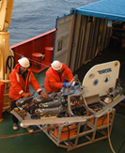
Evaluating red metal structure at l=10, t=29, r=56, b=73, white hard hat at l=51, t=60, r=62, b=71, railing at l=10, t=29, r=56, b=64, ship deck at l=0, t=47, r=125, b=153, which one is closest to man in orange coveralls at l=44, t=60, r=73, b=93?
white hard hat at l=51, t=60, r=62, b=71

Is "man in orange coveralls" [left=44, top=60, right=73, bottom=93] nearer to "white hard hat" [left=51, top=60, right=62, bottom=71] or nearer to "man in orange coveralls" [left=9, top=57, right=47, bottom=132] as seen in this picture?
"white hard hat" [left=51, top=60, right=62, bottom=71]

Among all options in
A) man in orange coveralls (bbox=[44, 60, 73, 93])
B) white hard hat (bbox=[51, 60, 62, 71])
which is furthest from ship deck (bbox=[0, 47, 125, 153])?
white hard hat (bbox=[51, 60, 62, 71])

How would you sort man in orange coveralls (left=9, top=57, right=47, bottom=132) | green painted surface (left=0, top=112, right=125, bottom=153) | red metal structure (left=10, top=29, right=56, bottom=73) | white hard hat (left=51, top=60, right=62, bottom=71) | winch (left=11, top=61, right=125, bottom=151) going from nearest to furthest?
winch (left=11, top=61, right=125, bottom=151)
green painted surface (left=0, top=112, right=125, bottom=153)
man in orange coveralls (left=9, top=57, right=47, bottom=132)
white hard hat (left=51, top=60, right=62, bottom=71)
red metal structure (left=10, top=29, right=56, bottom=73)

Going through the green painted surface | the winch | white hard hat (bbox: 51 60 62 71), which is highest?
white hard hat (bbox: 51 60 62 71)

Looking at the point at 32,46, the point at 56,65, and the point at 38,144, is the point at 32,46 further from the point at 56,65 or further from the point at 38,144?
the point at 38,144

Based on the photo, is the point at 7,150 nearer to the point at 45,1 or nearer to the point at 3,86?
the point at 3,86

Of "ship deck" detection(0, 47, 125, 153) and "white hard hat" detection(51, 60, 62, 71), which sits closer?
"ship deck" detection(0, 47, 125, 153)

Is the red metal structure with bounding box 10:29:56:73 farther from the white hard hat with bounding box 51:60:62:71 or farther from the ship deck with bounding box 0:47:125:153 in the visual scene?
the ship deck with bounding box 0:47:125:153

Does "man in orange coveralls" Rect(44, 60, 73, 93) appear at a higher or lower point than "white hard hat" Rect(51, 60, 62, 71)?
lower

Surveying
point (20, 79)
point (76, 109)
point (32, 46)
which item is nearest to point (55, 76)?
point (20, 79)

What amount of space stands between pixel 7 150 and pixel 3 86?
1739 mm

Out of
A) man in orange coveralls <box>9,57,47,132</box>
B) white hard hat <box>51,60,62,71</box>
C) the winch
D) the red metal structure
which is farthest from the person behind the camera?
the red metal structure

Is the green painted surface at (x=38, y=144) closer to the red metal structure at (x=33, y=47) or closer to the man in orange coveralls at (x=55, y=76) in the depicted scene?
the man in orange coveralls at (x=55, y=76)

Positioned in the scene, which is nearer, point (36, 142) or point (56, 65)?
point (36, 142)
